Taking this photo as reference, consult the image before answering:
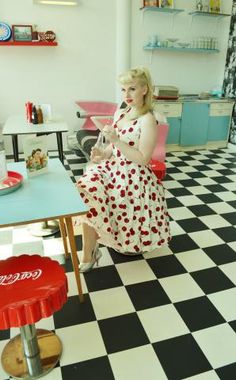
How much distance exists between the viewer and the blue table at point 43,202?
1.38 meters

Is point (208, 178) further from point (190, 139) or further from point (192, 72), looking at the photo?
point (192, 72)

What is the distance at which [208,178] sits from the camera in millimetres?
3910

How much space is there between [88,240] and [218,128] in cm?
381

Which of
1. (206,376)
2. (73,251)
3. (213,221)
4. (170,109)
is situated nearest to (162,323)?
(206,376)

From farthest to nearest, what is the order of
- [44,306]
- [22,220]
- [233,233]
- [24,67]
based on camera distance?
[24,67]
[233,233]
[22,220]
[44,306]

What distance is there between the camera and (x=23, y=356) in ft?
4.99

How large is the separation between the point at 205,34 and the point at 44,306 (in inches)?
202

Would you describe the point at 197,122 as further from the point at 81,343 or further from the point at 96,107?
the point at 81,343

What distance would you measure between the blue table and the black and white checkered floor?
0.73 feet

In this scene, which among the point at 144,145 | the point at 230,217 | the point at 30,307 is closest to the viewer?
the point at 30,307

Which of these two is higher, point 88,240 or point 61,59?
point 61,59

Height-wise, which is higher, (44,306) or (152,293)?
(44,306)

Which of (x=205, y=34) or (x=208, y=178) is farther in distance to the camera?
(x=205, y=34)

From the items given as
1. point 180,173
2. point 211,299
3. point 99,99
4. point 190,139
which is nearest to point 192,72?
point 190,139
